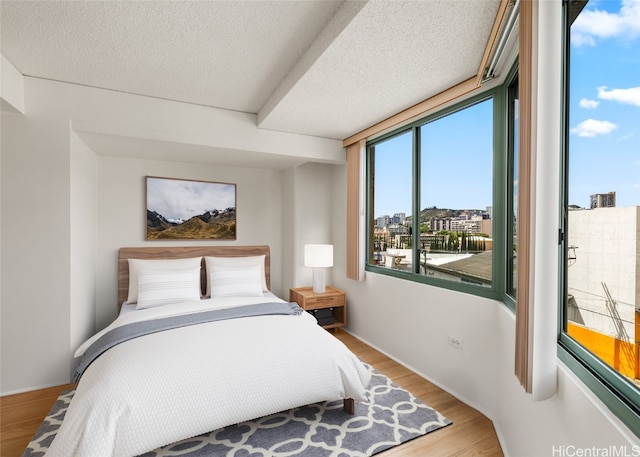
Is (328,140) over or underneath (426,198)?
over

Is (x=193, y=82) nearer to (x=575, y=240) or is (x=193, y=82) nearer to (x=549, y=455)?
(x=575, y=240)

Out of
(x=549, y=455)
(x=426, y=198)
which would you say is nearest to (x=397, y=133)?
(x=426, y=198)

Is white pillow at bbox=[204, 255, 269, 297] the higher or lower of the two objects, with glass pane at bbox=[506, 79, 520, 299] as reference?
lower

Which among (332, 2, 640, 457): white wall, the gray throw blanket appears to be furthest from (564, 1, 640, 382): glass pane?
the gray throw blanket

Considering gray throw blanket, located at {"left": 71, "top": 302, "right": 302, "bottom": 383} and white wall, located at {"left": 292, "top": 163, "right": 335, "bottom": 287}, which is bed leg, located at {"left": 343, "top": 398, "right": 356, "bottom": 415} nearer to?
gray throw blanket, located at {"left": 71, "top": 302, "right": 302, "bottom": 383}

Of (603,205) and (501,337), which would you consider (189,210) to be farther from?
(603,205)

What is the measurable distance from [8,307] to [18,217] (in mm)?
714

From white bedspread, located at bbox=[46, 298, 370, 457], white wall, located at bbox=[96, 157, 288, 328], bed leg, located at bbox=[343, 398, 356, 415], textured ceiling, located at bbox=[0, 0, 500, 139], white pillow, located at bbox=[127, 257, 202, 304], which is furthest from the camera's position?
white wall, located at bbox=[96, 157, 288, 328]

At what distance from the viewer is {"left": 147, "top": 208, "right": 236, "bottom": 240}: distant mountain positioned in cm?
363

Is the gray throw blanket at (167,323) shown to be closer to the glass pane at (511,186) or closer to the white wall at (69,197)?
the white wall at (69,197)

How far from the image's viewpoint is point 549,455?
1.24m

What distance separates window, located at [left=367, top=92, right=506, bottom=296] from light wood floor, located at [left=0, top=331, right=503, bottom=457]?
2.80 ft

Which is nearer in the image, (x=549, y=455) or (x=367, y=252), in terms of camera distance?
(x=549, y=455)

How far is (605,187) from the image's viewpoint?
43.0 inches
